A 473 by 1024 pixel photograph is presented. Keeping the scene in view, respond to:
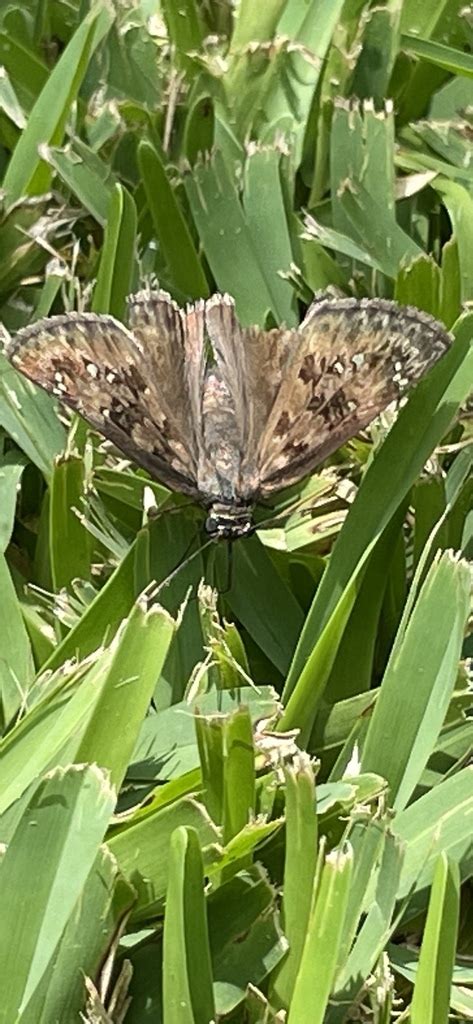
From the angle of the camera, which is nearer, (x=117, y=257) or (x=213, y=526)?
(x=213, y=526)

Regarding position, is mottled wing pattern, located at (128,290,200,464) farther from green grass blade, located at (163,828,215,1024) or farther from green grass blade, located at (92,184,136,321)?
green grass blade, located at (163,828,215,1024)

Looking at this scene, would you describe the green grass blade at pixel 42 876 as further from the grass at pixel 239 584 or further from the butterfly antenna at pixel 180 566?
the butterfly antenna at pixel 180 566

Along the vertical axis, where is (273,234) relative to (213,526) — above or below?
above

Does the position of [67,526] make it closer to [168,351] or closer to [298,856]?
[168,351]

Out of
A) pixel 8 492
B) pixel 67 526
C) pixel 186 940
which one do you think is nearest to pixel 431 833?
pixel 186 940

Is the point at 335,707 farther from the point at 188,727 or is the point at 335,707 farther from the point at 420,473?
the point at 420,473

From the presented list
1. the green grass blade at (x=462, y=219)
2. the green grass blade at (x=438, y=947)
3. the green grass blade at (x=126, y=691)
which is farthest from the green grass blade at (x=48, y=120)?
the green grass blade at (x=438, y=947)
